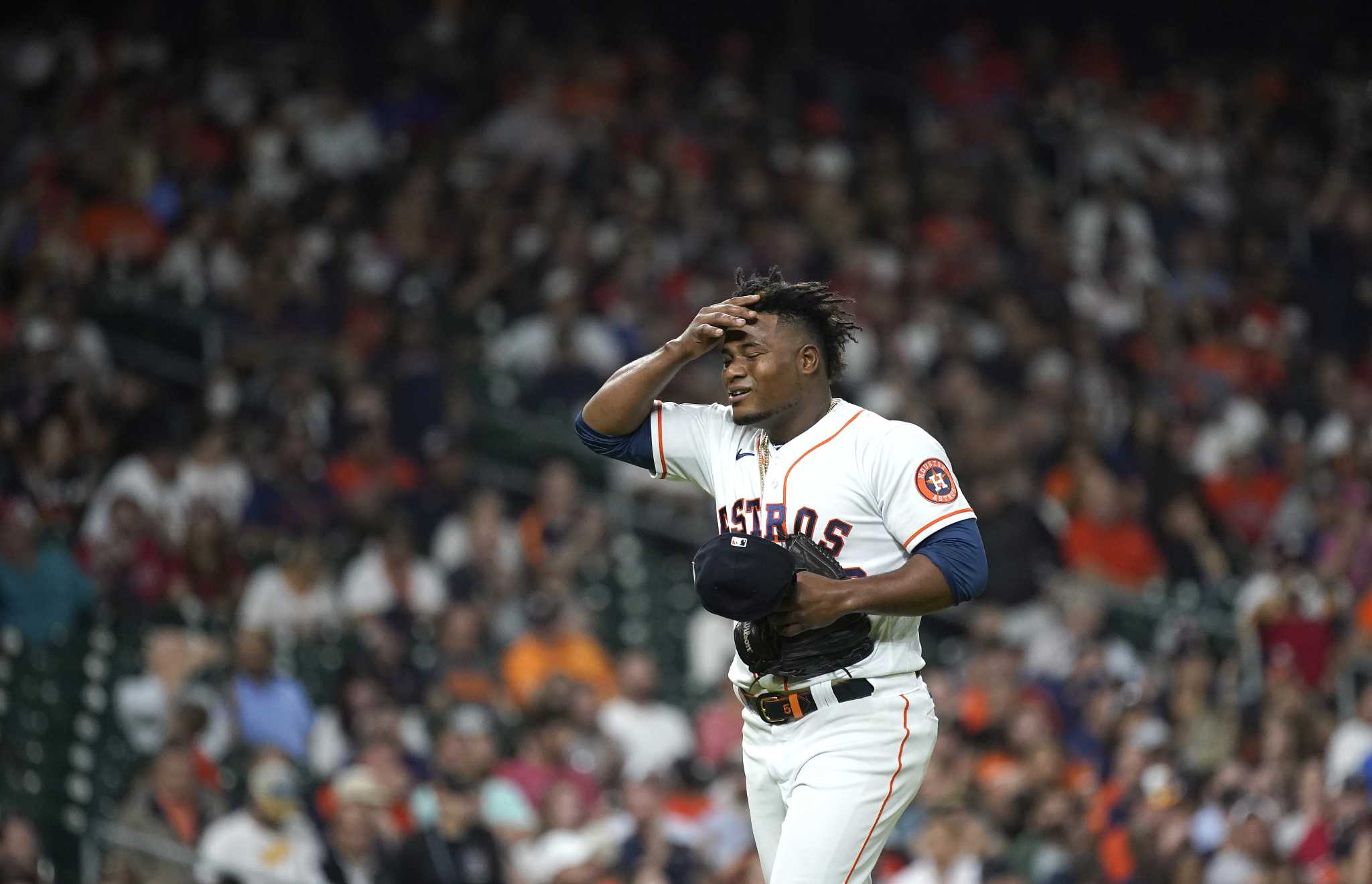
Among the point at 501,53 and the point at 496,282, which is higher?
the point at 501,53

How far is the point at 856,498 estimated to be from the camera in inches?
155

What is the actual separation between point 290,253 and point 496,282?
50.7 inches

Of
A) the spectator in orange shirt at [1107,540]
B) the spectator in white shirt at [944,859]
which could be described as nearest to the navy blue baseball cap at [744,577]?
the spectator in white shirt at [944,859]

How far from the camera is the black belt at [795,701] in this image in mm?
3906

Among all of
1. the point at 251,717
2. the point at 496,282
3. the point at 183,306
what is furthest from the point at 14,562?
the point at 496,282

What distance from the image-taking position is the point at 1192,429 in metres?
11.8

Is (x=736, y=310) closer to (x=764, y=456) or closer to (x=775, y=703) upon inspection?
(x=764, y=456)

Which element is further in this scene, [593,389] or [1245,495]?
[1245,495]

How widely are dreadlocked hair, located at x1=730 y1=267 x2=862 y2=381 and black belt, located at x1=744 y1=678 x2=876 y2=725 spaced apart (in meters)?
0.72

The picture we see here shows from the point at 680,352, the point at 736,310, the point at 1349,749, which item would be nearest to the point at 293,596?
the point at 1349,749

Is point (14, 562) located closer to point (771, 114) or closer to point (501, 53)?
point (501, 53)

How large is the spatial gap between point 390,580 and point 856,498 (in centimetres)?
545

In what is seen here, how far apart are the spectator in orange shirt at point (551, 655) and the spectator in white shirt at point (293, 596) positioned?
0.92 meters

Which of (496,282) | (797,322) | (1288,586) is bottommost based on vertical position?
(1288,586)
